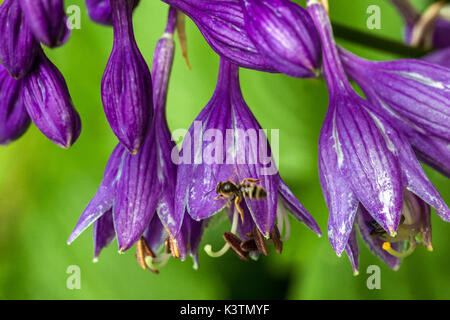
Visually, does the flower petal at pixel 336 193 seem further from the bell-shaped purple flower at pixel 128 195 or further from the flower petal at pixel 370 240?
the bell-shaped purple flower at pixel 128 195

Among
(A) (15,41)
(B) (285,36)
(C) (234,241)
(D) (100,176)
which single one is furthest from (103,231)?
(D) (100,176)

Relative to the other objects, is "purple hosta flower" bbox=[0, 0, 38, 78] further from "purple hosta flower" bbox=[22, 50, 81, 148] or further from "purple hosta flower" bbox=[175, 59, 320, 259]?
"purple hosta flower" bbox=[175, 59, 320, 259]

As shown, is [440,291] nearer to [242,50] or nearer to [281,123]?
[281,123]

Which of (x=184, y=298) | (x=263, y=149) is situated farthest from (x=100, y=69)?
(x=263, y=149)

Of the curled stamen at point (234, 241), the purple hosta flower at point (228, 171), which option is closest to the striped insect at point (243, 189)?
the purple hosta flower at point (228, 171)

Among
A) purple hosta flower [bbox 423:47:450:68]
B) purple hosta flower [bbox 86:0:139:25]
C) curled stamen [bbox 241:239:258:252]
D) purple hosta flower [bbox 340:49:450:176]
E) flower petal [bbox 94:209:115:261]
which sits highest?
purple hosta flower [bbox 86:0:139:25]

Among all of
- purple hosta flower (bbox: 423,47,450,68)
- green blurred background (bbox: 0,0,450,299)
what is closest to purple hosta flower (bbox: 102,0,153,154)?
purple hosta flower (bbox: 423,47,450,68)
